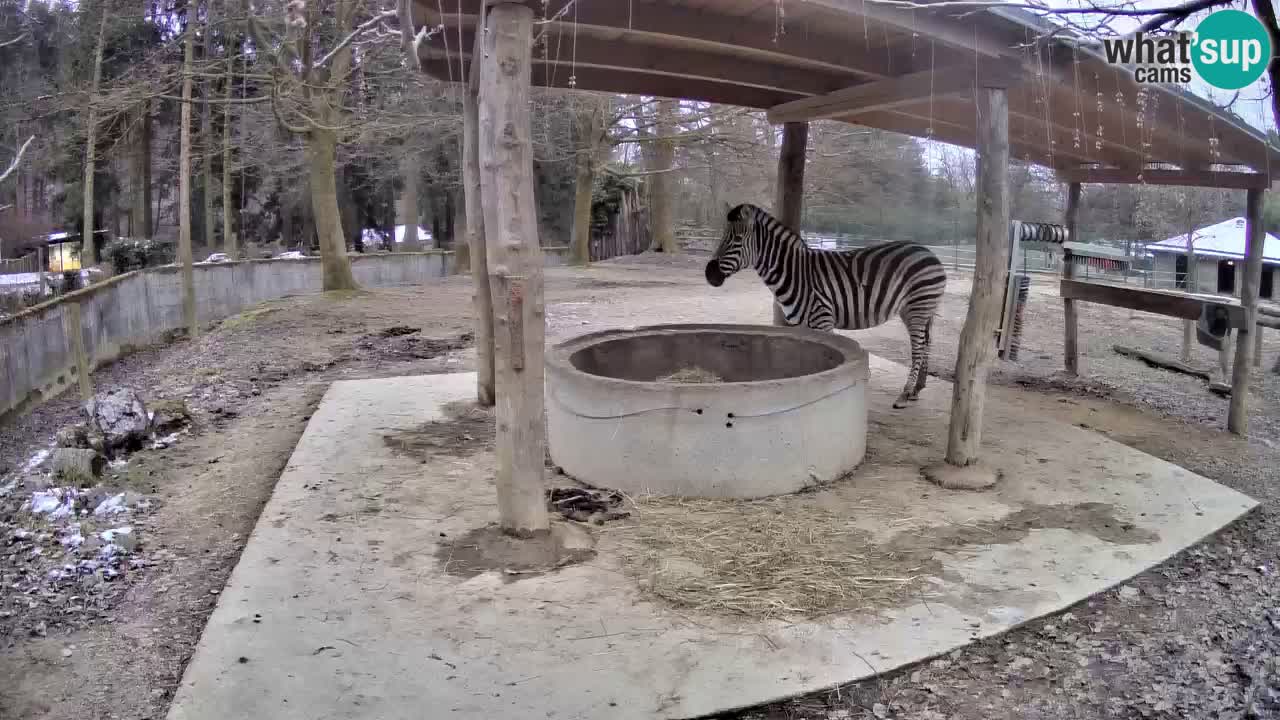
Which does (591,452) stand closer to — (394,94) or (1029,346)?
(1029,346)

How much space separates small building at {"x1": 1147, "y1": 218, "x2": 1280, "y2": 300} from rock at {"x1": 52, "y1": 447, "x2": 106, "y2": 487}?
11424 mm

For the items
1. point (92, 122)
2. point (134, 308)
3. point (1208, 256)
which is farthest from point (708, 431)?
point (134, 308)

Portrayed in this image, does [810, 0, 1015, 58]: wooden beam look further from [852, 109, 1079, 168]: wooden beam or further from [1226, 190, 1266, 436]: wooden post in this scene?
[1226, 190, 1266, 436]: wooden post

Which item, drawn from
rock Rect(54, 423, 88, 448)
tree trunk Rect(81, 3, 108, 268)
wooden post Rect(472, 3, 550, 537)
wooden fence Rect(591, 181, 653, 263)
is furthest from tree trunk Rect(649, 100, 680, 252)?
wooden post Rect(472, 3, 550, 537)

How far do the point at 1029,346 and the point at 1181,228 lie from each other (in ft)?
8.31

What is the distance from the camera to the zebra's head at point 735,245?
25.2 ft

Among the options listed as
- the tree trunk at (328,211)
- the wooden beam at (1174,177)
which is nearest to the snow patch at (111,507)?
the wooden beam at (1174,177)

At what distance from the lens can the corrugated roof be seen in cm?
1029

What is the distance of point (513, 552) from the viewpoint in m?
4.33

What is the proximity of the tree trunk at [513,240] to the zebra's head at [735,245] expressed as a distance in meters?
3.58

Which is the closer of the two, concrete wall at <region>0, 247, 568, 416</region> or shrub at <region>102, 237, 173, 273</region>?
concrete wall at <region>0, 247, 568, 416</region>

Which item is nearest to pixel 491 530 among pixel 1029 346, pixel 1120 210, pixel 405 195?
pixel 1029 346

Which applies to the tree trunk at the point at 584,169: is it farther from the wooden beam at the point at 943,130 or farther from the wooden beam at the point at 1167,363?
the wooden beam at the point at 1167,363

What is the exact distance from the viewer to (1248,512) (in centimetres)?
500
